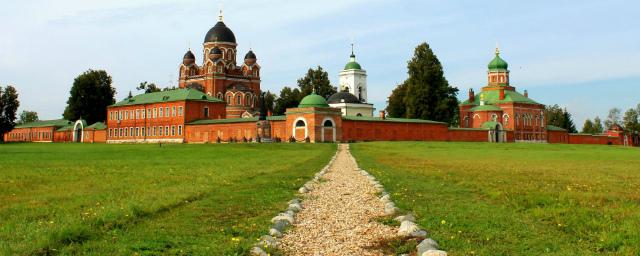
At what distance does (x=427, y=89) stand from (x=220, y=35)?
30.3 m

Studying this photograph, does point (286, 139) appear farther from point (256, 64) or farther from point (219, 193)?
point (219, 193)

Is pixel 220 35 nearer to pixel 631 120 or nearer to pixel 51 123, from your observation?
pixel 51 123

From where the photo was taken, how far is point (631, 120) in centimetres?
12500

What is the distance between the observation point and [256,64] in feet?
307

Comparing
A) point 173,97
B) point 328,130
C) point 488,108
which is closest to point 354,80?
point 488,108

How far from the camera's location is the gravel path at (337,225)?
8383mm

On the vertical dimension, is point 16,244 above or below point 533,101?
below

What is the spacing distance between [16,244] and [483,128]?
85.7m

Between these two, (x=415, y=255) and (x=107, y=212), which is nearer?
(x=415, y=255)

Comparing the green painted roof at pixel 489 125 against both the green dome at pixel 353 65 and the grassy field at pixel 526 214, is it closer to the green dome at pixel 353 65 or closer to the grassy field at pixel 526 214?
the green dome at pixel 353 65

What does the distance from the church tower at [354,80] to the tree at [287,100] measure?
9161 mm

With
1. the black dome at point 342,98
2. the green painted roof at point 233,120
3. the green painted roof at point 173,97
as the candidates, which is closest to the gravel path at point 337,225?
the green painted roof at point 233,120

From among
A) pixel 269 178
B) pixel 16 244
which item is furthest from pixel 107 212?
pixel 269 178

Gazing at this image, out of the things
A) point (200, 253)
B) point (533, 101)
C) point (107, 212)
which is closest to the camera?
point (200, 253)
